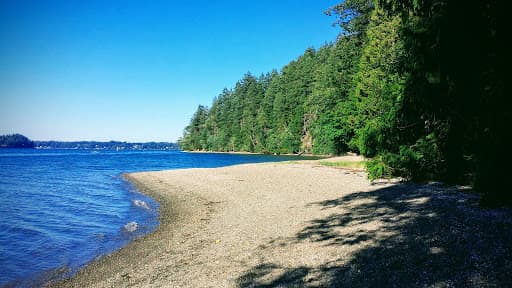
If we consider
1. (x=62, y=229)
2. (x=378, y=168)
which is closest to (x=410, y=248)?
(x=378, y=168)

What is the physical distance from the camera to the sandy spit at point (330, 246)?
7.05 m

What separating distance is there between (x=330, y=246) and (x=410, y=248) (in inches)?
88.0

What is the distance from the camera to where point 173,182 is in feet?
106

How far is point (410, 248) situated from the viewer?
8133 millimetres

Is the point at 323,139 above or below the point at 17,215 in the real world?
above

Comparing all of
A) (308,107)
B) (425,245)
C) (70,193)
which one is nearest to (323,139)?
(308,107)

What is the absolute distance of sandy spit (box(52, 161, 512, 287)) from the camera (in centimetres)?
705

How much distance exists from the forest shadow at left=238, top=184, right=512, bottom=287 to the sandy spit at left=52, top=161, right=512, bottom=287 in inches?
0.9

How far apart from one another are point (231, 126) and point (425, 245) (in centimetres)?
11597

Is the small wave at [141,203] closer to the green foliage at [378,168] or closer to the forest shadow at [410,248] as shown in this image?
the forest shadow at [410,248]

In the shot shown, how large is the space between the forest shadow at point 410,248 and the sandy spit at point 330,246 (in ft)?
0.07

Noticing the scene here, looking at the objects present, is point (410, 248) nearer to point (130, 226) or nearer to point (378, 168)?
point (378, 168)

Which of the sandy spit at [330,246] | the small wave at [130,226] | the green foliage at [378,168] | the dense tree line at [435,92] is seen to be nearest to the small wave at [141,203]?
the small wave at [130,226]

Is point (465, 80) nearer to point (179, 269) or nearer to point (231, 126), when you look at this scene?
point (179, 269)
